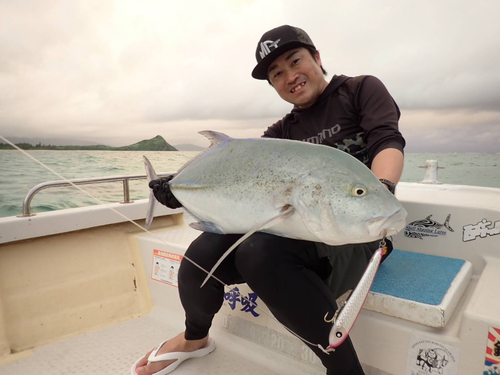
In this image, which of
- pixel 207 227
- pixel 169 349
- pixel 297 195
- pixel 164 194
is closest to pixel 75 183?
pixel 164 194

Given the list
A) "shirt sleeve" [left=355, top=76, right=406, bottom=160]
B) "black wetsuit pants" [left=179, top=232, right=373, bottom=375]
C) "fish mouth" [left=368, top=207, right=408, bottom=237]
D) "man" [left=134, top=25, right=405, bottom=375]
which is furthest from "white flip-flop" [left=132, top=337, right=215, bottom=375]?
"shirt sleeve" [left=355, top=76, right=406, bottom=160]

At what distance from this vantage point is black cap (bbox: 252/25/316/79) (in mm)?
1634

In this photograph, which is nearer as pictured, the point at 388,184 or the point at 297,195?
the point at 297,195

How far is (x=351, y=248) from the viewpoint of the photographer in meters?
1.33

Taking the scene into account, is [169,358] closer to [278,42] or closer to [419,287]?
[419,287]

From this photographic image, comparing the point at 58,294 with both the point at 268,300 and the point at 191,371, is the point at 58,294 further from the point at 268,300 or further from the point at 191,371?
the point at 268,300

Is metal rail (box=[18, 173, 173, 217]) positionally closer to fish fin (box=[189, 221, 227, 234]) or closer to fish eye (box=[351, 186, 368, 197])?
fish fin (box=[189, 221, 227, 234])

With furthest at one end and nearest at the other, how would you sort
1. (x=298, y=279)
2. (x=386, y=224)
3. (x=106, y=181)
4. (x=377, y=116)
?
1. (x=106, y=181)
2. (x=377, y=116)
3. (x=298, y=279)
4. (x=386, y=224)

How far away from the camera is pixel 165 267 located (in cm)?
222

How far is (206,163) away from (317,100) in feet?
2.64

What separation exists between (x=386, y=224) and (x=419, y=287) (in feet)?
2.37

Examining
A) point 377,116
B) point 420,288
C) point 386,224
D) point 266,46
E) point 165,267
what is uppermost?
point 266,46

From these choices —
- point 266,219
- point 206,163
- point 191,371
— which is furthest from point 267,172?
Result: point 191,371

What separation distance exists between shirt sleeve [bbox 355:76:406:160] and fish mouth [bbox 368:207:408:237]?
1.74 feet
